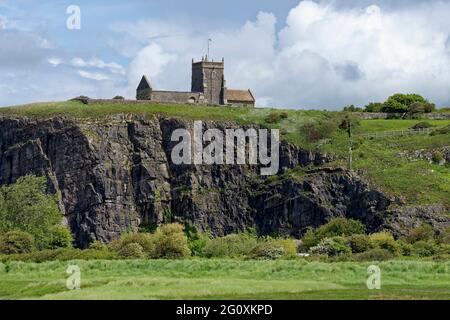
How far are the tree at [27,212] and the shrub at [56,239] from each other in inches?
9.0

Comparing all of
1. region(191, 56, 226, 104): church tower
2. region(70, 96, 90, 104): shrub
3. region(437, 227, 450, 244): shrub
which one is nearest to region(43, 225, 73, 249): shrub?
region(437, 227, 450, 244): shrub

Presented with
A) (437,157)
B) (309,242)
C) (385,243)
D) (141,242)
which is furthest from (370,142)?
(141,242)

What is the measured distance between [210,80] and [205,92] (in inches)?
92.2

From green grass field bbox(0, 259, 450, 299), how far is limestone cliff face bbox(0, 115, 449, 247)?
195 feet

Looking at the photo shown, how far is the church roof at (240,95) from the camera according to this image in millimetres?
168500

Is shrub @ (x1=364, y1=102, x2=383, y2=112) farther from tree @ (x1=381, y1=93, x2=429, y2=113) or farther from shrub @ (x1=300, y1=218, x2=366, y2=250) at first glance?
shrub @ (x1=300, y1=218, x2=366, y2=250)

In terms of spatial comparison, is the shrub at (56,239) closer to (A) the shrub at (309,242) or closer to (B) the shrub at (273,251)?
(B) the shrub at (273,251)

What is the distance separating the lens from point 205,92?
16438 centimetres

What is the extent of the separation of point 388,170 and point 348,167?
490cm

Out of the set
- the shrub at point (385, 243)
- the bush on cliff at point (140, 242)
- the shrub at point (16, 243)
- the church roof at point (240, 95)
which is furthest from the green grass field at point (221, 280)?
the church roof at point (240, 95)

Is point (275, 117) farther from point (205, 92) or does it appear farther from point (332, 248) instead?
point (332, 248)
